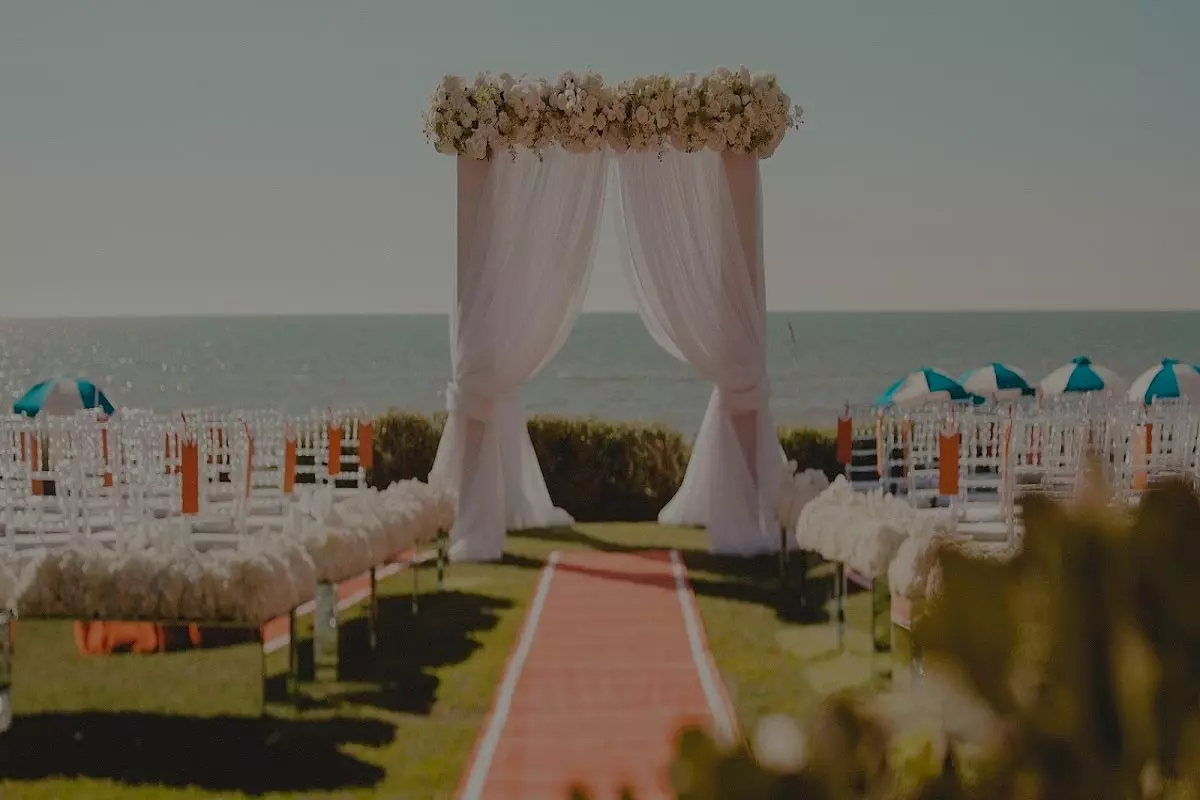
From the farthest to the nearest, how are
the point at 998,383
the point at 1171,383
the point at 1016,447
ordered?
1. the point at 998,383
2. the point at 1171,383
3. the point at 1016,447

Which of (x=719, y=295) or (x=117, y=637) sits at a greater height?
(x=719, y=295)

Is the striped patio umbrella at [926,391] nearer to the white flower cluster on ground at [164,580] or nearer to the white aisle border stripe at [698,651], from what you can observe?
the white aisle border stripe at [698,651]

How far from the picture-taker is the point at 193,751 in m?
4.82

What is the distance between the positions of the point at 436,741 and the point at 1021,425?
385 cm

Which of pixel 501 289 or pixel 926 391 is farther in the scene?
pixel 926 391

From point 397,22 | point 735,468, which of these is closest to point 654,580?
point 735,468

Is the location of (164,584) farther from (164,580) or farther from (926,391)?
(926,391)

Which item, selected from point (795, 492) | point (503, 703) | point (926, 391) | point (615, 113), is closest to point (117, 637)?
point (503, 703)

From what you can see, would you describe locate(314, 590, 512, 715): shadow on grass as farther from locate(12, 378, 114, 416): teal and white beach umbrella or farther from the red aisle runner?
locate(12, 378, 114, 416): teal and white beach umbrella

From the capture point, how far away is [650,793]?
4.22 meters

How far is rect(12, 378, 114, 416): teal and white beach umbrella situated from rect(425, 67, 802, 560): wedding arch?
279 cm

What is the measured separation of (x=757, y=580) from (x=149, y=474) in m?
3.62

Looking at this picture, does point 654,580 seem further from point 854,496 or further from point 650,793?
point 650,793

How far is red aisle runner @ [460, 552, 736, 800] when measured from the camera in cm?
463
